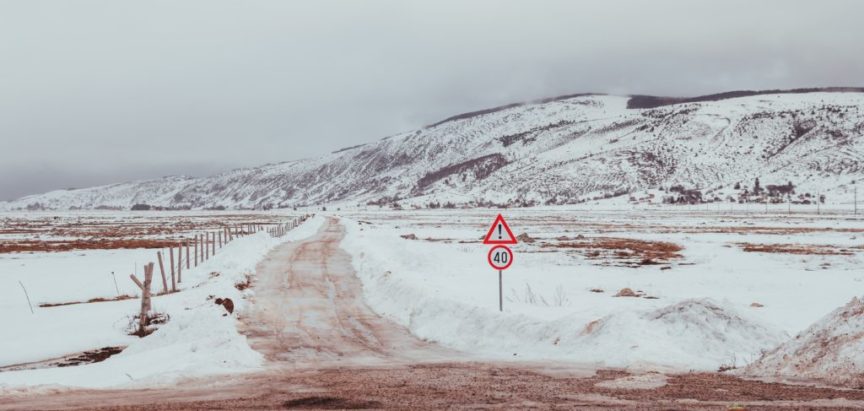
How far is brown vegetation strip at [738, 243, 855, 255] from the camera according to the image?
109ft

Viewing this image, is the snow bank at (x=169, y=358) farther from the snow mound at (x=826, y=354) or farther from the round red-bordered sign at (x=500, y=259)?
the snow mound at (x=826, y=354)

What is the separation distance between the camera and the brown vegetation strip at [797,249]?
1303 inches


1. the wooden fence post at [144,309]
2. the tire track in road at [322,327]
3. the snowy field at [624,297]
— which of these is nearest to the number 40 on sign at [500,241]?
the snowy field at [624,297]

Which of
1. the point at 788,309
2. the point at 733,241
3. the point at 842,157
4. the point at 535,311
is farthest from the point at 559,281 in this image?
the point at 842,157

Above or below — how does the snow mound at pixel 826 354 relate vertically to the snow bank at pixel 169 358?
above

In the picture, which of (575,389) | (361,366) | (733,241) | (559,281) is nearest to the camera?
(575,389)

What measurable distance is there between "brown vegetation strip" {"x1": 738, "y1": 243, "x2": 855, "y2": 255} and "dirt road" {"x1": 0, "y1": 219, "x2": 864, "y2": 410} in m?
27.6

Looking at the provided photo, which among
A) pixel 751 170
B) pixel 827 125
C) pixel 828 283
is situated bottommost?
pixel 828 283

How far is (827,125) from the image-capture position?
19950cm

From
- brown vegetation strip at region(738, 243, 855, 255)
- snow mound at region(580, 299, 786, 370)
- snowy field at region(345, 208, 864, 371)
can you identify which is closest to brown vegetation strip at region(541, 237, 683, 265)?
snowy field at region(345, 208, 864, 371)

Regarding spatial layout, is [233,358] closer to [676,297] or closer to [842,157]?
[676,297]

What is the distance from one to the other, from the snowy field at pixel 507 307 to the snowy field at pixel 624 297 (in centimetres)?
4

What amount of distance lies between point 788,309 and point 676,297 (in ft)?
10.3

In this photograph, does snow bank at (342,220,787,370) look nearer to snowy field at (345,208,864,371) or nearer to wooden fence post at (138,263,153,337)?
Answer: snowy field at (345,208,864,371)
